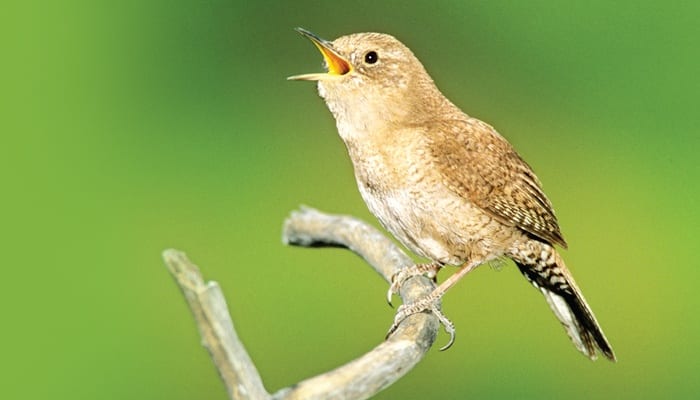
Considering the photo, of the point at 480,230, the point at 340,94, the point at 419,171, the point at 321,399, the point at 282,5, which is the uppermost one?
the point at 282,5

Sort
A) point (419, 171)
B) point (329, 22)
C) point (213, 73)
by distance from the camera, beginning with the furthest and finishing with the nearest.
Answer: point (213, 73) < point (329, 22) < point (419, 171)

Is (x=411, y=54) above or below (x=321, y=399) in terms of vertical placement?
above

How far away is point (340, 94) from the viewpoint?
9.43ft

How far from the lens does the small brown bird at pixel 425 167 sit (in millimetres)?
2859

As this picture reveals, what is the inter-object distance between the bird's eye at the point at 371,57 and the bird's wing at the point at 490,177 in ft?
0.86

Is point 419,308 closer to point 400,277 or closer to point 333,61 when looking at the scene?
point 400,277

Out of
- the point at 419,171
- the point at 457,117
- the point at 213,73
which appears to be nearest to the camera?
the point at 419,171

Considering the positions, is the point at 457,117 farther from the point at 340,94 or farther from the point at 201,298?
the point at 201,298

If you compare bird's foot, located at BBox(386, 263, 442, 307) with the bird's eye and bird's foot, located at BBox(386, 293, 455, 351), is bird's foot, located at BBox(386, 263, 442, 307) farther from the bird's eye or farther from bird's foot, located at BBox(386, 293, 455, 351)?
the bird's eye

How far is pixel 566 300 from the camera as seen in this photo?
3344mm

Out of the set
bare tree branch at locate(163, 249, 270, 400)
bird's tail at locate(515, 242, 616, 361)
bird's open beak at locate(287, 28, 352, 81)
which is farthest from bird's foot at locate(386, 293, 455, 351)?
bare tree branch at locate(163, 249, 270, 400)

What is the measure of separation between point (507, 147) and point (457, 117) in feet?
0.63

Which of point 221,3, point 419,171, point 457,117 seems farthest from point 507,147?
point 221,3

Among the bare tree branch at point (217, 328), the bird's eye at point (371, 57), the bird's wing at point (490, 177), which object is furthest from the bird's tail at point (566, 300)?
the bare tree branch at point (217, 328)
